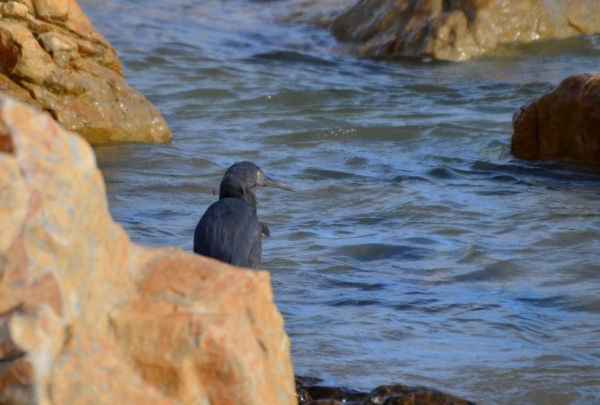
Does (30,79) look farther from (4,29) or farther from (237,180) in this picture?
(237,180)

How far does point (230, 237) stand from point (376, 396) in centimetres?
138

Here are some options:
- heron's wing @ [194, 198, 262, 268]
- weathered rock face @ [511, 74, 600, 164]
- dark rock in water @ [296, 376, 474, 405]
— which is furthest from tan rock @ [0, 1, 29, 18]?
dark rock in water @ [296, 376, 474, 405]

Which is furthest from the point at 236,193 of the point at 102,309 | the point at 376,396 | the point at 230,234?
the point at 102,309

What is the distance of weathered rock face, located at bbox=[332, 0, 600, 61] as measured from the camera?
12.2m

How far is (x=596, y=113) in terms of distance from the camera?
7711 millimetres

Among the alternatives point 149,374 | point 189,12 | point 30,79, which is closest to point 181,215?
point 30,79

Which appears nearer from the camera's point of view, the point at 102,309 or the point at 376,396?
the point at 102,309

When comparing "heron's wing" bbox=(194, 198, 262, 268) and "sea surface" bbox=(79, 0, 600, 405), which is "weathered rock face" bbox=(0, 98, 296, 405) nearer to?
"sea surface" bbox=(79, 0, 600, 405)

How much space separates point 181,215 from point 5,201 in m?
4.63

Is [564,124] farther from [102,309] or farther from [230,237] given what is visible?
[102,309]

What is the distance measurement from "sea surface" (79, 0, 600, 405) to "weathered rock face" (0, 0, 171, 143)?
28 centimetres

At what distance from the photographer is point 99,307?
97.2 inches

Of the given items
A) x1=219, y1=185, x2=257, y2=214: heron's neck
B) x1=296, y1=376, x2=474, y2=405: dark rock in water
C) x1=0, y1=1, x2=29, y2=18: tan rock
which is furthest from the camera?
x1=0, y1=1, x2=29, y2=18: tan rock

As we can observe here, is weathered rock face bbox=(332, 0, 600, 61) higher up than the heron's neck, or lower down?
higher up
